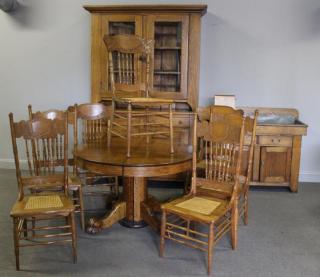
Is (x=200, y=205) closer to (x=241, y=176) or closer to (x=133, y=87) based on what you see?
(x=241, y=176)

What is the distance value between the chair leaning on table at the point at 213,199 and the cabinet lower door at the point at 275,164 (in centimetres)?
122

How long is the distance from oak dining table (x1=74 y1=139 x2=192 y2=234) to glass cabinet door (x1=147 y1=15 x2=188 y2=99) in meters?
1.05

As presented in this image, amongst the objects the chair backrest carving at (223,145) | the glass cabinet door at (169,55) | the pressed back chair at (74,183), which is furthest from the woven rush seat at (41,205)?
the glass cabinet door at (169,55)

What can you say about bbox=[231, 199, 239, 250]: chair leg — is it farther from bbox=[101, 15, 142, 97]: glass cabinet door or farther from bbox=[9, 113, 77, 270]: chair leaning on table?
bbox=[101, 15, 142, 97]: glass cabinet door

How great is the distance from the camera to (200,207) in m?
2.64

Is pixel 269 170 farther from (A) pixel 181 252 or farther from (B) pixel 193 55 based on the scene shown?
(A) pixel 181 252

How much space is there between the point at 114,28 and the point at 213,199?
243 centimetres

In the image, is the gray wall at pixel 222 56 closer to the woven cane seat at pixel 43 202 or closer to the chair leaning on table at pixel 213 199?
the chair leaning on table at pixel 213 199

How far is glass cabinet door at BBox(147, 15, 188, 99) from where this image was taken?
4.22 metres

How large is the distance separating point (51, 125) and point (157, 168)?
841 millimetres

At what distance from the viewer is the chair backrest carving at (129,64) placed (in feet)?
11.2

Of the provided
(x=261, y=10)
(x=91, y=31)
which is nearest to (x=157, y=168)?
(x=91, y=31)

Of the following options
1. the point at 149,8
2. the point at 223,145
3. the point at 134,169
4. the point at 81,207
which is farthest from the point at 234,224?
the point at 149,8

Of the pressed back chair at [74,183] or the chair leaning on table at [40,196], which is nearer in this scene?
the chair leaning on table at [40,196]
